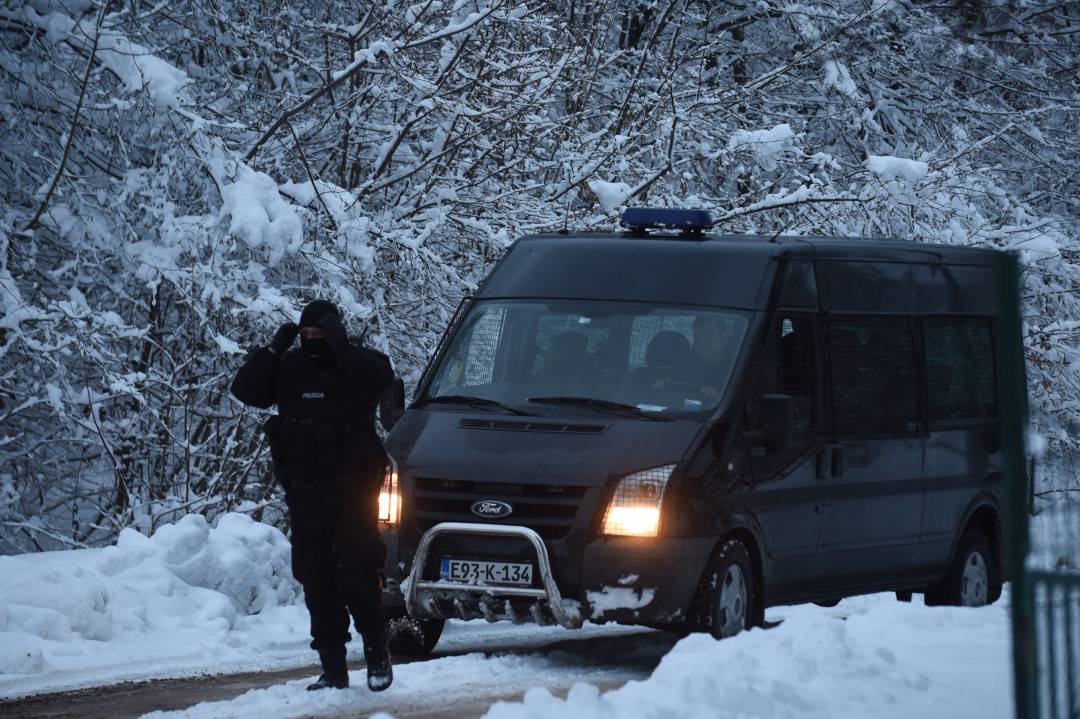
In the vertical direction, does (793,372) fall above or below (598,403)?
above

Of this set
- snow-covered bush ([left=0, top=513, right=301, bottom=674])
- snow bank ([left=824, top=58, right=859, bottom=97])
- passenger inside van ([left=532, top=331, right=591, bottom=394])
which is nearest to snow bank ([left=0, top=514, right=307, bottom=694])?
snow-covered bush ([left=0, top=513, right=301, bottom=674])

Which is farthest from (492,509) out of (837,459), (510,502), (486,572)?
(837,459)

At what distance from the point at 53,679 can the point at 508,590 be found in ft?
7.14

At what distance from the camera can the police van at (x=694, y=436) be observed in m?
8.23

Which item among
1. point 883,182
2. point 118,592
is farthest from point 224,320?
point 883,182

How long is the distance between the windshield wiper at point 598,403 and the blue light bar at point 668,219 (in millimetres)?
1486

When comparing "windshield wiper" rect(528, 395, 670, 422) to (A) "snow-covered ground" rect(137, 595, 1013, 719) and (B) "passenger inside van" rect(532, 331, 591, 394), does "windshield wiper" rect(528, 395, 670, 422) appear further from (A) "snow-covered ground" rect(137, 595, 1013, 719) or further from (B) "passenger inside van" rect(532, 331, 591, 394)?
(A) "snow-covered ground" rect(137, 595, 1013, 719)

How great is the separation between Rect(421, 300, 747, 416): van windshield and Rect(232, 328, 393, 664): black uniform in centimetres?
145

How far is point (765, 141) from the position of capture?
15773 mm

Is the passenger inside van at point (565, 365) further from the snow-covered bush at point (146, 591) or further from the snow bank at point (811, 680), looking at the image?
the snow-covered bush at point (146, 591)

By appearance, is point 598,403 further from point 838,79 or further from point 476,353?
point 838,79

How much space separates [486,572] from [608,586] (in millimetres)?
584

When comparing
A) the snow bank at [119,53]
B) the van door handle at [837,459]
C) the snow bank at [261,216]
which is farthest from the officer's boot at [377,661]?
the snow bank at [119,53]

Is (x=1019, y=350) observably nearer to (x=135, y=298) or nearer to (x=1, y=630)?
(x=1, y=630)
